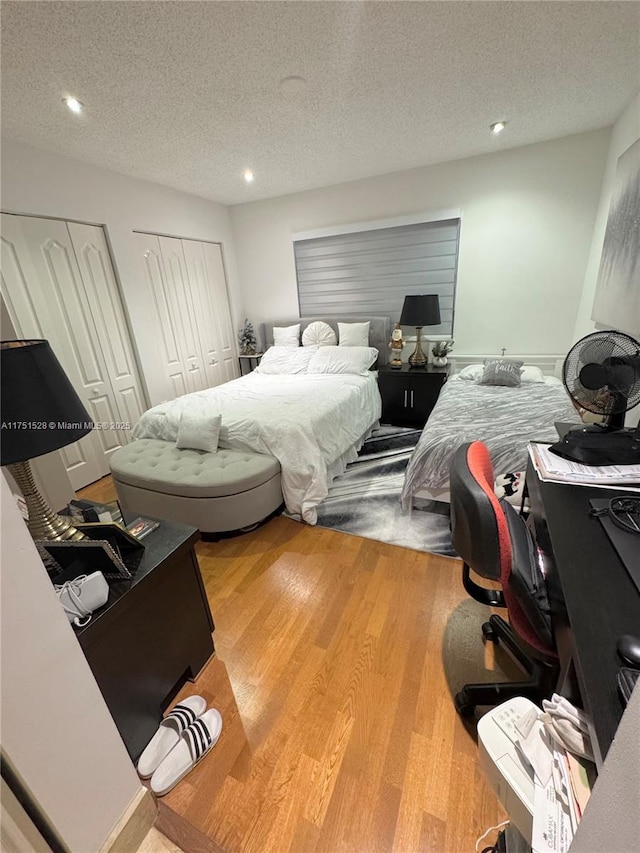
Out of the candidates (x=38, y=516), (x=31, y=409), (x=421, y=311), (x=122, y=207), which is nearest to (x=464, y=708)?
(x=38, y=516)

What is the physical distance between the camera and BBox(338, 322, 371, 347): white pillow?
12.2ft

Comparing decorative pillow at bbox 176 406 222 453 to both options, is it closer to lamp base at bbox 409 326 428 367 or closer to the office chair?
the office chair

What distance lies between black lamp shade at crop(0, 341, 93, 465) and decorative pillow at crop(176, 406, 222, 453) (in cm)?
134

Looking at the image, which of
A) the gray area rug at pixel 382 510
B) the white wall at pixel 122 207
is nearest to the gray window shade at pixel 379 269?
the white wall at pixel 122 207

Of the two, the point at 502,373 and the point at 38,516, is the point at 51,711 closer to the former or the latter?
the point at 38,516

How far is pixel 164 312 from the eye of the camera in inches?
139

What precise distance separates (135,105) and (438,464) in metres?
2.80

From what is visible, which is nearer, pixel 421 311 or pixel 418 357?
pixel 421 311

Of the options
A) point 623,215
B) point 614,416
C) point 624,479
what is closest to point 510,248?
point 623,215

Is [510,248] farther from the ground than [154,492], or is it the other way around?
[510,248]

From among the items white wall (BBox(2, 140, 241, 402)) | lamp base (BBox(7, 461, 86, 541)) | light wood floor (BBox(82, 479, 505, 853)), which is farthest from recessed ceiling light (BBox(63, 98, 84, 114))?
light wood floor (BBox(82, 479, 505, 853))

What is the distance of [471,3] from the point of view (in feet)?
4.69

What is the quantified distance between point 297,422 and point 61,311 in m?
2.14

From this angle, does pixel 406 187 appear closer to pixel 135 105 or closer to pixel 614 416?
pixel 135 105
